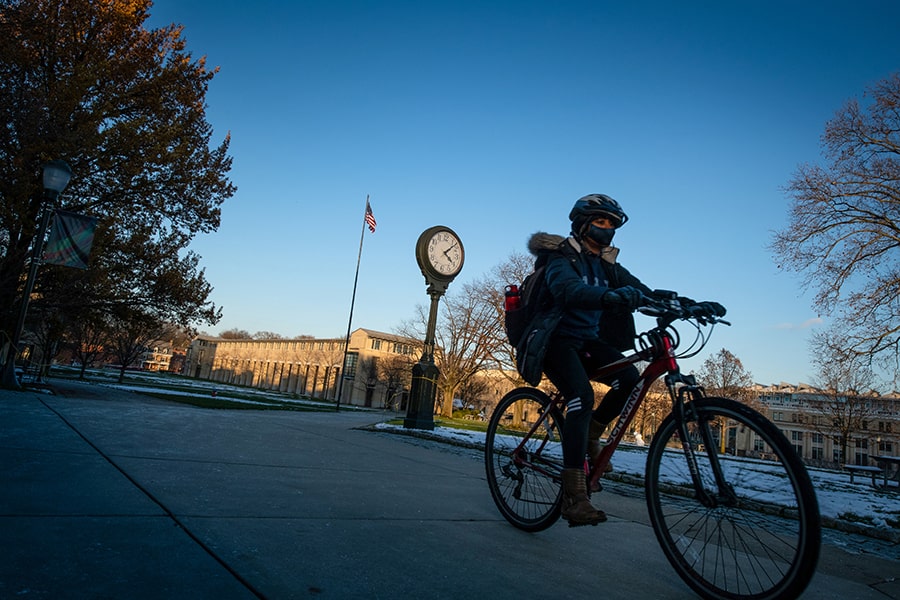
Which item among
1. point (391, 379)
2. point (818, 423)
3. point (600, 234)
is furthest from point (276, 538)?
point (391, 379)

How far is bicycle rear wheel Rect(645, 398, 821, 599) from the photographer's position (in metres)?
1.87

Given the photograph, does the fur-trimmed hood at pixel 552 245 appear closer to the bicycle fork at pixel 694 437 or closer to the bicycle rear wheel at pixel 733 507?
the bicycle fork at pixel 694 437

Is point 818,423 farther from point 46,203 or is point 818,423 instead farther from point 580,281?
point 46,203

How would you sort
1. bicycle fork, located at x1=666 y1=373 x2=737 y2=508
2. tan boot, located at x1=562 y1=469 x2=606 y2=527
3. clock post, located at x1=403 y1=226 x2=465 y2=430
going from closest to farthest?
bicycle fork, located at x1=666 y1=373 x2=737 y2=508 < tan boot, located at x1=562 y1=469 x2=606 y2=527 < clock post, located at x1=403 y1=226 x2=465 y2=430

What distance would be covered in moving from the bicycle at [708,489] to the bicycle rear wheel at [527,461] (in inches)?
0.5

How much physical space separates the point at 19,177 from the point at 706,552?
14426 millimetres

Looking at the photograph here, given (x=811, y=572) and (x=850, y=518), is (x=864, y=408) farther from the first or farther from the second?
(x=811, y=572)

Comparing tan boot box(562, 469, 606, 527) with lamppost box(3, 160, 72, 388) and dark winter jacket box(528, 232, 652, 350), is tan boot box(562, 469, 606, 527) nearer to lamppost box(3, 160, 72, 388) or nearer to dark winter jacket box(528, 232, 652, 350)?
dark winter jacket box(528, 232, 652, 350)

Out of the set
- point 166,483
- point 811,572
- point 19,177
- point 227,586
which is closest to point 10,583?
point 227,586

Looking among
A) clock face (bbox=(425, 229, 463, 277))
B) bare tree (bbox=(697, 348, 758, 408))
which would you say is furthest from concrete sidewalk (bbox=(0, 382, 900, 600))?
bare tree (bbox=(697, 348, 758, 408))

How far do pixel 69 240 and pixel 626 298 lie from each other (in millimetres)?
10786

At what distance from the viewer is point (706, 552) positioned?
2.33m

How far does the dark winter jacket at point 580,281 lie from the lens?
9.46 ft

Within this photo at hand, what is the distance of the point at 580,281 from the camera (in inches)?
111
